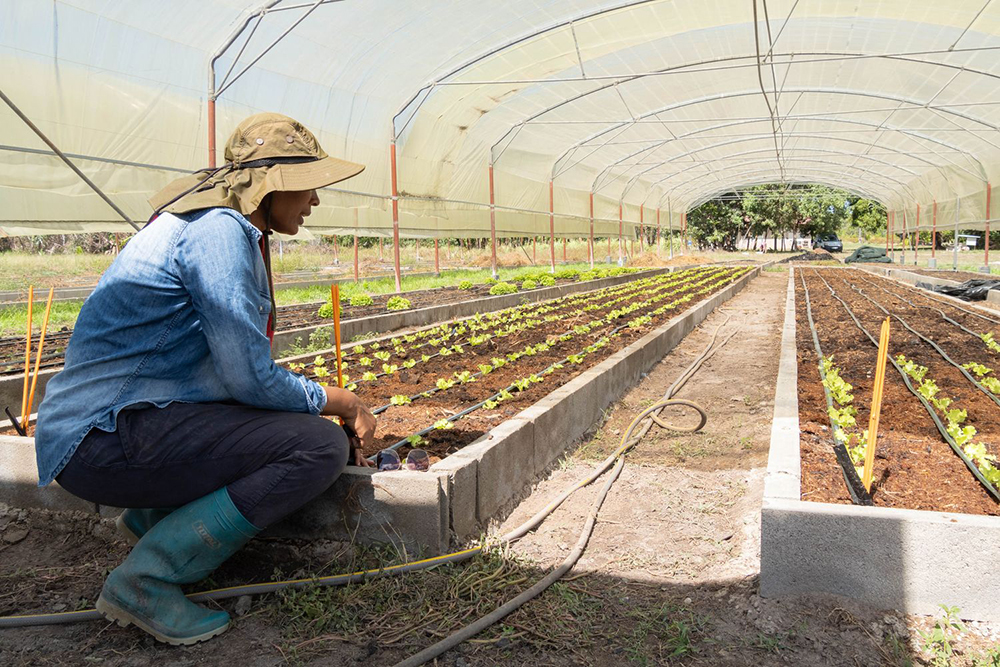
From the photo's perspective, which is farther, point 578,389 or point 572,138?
point 572,138

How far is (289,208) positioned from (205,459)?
792 millimetres

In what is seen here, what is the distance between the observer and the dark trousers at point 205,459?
2062mm

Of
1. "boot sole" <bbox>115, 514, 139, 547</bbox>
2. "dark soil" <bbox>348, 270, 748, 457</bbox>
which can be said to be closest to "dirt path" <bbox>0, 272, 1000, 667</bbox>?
"boot sole" <bbox>115, 514, 139, 547</bbox>

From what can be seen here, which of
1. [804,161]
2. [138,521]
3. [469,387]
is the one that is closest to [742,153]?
[804,161]

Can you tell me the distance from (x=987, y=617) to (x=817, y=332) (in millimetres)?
6686

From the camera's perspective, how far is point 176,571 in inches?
83.7

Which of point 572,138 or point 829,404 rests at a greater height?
point 572,138

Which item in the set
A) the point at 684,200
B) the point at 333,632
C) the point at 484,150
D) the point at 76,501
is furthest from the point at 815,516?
the point at 684,200

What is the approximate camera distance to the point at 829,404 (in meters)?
4.46

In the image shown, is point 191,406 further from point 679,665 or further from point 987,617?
point 987,617

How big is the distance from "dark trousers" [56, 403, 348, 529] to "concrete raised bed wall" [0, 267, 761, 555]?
1.17ft

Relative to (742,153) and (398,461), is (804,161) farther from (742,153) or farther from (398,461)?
(398,461)

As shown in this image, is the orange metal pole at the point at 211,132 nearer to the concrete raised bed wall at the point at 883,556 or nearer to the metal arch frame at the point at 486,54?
the metal arch frame at the point at 486,54

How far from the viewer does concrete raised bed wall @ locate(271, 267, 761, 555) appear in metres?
2.57
